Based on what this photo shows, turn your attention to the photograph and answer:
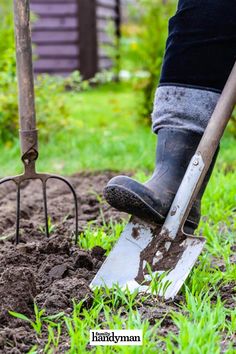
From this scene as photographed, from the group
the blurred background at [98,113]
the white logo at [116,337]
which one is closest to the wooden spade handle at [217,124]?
the white logo at [116,337]

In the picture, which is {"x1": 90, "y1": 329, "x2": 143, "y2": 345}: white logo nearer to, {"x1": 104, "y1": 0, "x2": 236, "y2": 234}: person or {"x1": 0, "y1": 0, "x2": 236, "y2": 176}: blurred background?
{"x1": 104, "y1": 0, "x2": 236, "y2": 234}: person

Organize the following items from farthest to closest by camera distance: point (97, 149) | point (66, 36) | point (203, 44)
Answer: point (66, 36) < point (97, 149) < point (203, 44)

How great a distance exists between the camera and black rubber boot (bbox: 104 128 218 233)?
7.25 ft

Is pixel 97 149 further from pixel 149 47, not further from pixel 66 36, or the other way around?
pixel 66 36

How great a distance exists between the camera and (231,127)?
5.57 m

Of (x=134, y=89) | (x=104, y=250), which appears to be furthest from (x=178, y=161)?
(x=134, y=89)

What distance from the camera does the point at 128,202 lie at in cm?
221

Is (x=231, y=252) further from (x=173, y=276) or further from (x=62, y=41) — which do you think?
(x=62, y=41)

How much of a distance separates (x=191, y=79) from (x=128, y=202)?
0.57 metres

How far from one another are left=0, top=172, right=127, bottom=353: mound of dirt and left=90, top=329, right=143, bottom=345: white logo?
18 cm

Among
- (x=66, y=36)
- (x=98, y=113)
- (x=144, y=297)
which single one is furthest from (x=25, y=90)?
(x=66, y=36)

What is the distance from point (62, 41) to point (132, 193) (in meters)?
8.83

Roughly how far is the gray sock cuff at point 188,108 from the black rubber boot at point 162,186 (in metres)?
0.03

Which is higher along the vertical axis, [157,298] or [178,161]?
[178,161]
